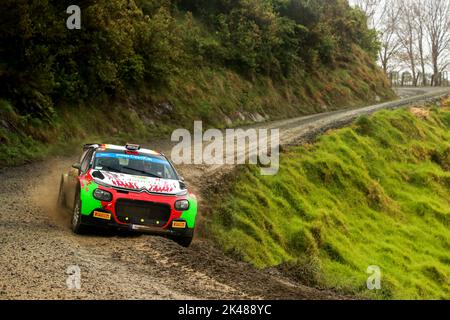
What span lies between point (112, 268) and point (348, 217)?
41.8ft

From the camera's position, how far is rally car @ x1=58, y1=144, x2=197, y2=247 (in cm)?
972

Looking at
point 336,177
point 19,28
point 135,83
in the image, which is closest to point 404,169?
point 336,177

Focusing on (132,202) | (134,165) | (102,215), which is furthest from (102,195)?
(134,165)

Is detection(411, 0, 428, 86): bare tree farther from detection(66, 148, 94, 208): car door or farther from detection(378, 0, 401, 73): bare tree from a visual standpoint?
detection(66, 148, 94, 208): car door

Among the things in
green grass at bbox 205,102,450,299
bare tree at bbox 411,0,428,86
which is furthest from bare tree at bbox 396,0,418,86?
green grass at bbox 205,102,450,299

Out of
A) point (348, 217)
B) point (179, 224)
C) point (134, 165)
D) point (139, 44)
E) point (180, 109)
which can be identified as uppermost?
point (139, 44)

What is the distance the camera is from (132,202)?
982 cm

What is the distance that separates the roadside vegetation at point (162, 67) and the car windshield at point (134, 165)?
7.90 metres

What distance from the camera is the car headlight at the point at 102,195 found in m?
9.73

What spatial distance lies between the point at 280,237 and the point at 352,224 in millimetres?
4435

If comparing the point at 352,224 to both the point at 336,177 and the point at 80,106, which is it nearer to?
the point at 336,177

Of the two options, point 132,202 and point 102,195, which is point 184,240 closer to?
point 132,202

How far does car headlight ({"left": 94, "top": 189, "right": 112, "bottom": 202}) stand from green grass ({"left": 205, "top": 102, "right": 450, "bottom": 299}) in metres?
3.49

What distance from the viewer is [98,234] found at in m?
10.2
